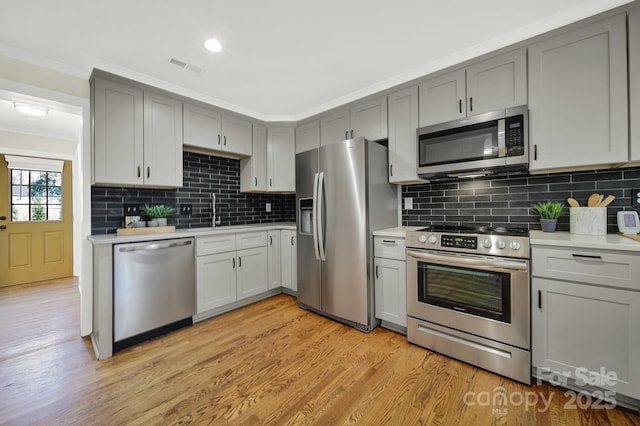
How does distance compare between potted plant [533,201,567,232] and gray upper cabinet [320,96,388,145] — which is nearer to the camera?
potted plant [533,201,567,232]

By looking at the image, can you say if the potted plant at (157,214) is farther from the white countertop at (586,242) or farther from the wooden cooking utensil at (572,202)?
the wooden cooking utensil at (572,202)

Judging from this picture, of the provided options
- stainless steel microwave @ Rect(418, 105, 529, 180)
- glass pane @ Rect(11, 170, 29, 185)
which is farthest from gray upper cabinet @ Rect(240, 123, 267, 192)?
glass pane @ Rect(11, 170, 29, 185)

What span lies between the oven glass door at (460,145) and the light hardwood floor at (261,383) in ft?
5.42

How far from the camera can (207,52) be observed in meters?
2.25

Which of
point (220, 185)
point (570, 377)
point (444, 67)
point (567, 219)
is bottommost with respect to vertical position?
point (570, 377)

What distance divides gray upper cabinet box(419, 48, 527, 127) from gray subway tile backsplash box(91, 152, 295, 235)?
2543 millimetres

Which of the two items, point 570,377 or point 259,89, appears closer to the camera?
point 570,377

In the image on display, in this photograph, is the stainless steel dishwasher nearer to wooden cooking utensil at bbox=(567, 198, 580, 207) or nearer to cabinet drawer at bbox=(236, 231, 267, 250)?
cabinet drawer at bbox=(236, 231, 267, 250)

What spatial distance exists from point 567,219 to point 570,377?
118 centimetres

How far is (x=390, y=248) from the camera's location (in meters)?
2.49

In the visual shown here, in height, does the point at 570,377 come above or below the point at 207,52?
below

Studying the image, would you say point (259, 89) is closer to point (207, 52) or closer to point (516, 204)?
point (207, 52)

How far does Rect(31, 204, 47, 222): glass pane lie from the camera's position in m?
4.52

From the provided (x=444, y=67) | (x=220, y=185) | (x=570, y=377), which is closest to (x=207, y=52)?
(x=220, y=185)
